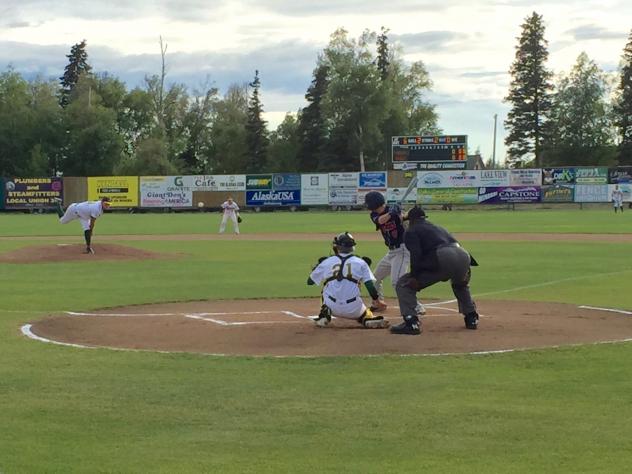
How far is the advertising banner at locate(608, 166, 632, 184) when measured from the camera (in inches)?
2411

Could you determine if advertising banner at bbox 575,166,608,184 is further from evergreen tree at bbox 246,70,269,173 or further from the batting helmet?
the batting helmet

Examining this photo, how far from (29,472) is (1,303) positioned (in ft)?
33.1

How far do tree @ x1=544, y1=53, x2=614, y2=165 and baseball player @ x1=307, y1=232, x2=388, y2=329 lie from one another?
266 feet

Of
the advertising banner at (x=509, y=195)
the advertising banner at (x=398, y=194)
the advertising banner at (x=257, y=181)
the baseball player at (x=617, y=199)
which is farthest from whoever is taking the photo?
Answer: the advertising banner at (x=257, y=181)

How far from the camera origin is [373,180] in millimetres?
66688

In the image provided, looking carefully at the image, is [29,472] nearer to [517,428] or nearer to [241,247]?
[517,428]

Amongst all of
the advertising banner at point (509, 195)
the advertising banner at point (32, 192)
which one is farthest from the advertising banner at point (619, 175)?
the advertising banner at point (32, 192)

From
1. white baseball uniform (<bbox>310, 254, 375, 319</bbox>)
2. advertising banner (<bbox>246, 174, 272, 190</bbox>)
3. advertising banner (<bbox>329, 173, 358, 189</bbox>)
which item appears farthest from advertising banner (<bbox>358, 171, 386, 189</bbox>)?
white baseball uniform (<bbox>310, 254, 375, 319</bbox>)

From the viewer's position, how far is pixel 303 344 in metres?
10.1

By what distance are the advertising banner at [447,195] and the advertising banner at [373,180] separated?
3.11 metres

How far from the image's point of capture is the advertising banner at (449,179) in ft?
212

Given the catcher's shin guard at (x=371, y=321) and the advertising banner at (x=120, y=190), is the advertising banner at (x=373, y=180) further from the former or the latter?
the catcher's shin guard at (x=371, y=321)

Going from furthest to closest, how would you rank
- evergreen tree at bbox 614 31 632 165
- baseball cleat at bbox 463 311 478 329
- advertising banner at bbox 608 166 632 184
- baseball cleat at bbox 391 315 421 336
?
evergreen tree at bbox 614 31 632 165 < advertising banner at bbox 608 166 632 184 < baseball cleat at bbox 463 311 478 329 < baseball cleat at bbox 391 315 421 336

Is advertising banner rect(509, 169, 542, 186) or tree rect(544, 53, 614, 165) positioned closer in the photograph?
advertising banner rect(509, 169, 542, 186)
